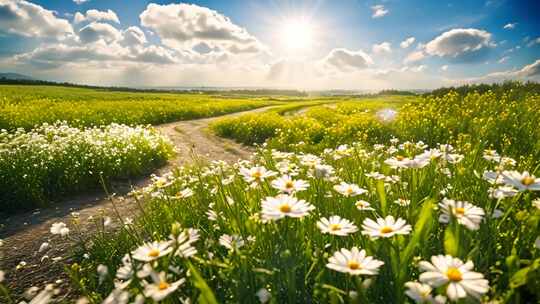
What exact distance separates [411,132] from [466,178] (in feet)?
21.3

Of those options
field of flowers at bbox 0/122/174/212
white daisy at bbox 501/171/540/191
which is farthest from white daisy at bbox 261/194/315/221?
field of flowers at bbox 0/122/174/212

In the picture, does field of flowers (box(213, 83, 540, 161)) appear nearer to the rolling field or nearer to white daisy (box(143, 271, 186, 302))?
the rolling field

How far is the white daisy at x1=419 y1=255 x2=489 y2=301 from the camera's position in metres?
1.08

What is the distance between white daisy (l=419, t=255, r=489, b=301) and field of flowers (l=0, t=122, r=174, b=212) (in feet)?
19.1

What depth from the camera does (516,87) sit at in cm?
1609

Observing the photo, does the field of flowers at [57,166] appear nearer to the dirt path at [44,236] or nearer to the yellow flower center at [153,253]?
the dirt path at [44,236]

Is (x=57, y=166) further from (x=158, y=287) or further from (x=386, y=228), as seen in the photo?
(x=386, y=228)

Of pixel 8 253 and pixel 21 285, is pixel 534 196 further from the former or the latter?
pixel 8 253

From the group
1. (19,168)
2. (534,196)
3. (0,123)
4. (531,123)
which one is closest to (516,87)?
(531,123)

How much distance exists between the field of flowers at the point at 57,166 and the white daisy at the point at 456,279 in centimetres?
582

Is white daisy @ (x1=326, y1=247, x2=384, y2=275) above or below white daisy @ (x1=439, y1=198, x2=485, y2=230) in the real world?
below

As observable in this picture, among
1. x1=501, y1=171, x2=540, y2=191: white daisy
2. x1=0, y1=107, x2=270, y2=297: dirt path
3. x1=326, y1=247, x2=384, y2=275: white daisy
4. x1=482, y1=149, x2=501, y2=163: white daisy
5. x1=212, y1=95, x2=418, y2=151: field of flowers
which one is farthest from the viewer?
x1=212, y1=95, x2=418, y2=151: field of flowers

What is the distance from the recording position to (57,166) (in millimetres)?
6613

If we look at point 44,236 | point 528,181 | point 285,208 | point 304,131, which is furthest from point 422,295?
point 304,131
